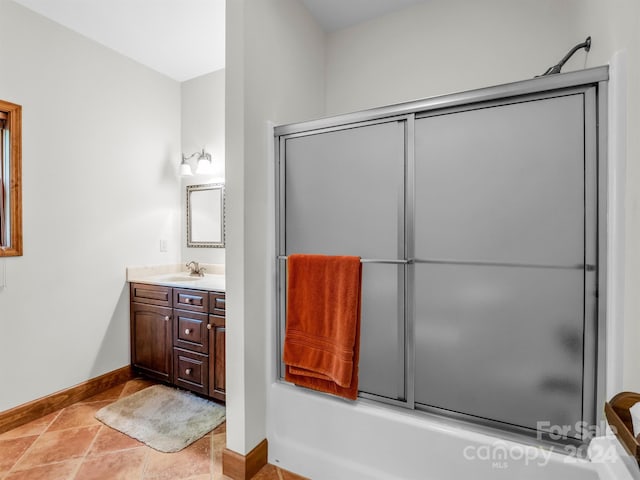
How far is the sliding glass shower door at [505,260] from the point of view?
3.74ft

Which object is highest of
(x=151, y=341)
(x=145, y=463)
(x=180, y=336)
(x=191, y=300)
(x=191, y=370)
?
(x=191, y=300)

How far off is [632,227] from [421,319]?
30.7 inches

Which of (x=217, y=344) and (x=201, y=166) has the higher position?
(x=201, y=166)

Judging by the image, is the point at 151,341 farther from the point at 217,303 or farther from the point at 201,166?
the point at 201,166

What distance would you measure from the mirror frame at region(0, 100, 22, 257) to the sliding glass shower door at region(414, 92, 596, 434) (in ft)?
7.96

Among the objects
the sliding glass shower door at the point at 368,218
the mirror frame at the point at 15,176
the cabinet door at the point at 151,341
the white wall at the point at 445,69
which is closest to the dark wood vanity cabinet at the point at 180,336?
the cabinet door at the point at 151,341

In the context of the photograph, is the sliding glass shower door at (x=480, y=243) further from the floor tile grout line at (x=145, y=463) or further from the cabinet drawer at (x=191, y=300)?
the floor tile grout line at (x=145, y=463)

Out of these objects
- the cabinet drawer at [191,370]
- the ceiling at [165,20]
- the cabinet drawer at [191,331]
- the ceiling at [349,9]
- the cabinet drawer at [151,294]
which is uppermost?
the ceiling at [165,20]

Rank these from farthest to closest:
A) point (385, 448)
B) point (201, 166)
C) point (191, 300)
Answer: point (201, 166) → point (191, 300) → point (385, 448)

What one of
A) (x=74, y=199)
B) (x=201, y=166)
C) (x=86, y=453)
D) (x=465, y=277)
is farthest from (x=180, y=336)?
(x=465, y=277)

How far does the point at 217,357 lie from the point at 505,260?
1872 millimetres

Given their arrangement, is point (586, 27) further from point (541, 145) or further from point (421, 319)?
point (421, 319)

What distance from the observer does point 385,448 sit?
141 centimetres

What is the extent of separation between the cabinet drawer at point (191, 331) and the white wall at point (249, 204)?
27.7 inches
